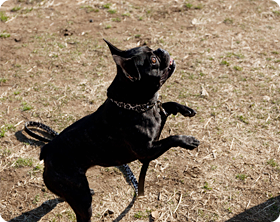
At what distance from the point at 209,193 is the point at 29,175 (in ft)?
10.2

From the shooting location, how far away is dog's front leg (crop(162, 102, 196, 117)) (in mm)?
4559

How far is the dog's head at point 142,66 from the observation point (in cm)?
367

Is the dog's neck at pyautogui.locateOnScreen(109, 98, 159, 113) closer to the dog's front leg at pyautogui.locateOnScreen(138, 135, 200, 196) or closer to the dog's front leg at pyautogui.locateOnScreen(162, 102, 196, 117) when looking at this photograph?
the dog's front leg at pyautogui.locateOnScreen(138, 135, 200, 196)

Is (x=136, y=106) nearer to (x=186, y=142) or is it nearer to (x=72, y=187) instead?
(x=186, y=142)

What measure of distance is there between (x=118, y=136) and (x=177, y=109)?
102 cm

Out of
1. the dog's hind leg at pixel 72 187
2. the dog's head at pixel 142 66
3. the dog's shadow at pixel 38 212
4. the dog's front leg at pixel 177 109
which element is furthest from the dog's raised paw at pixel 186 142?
the dog's shadow at pixel 38 212

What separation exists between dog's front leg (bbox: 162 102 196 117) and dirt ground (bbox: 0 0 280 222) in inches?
61.1

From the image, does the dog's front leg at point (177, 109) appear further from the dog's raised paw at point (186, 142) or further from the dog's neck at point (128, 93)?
the dog's neck at point (128, 93)

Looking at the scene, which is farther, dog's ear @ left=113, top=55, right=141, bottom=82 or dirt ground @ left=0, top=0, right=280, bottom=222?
dirt ground @ left=0, top=0, right=280, bottom=222

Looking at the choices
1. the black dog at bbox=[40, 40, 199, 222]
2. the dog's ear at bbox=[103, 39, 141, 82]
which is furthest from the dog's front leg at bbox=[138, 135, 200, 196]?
the dog's ear at bbox=[103, 39, 141, 82]

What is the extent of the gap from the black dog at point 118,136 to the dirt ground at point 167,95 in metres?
1.11

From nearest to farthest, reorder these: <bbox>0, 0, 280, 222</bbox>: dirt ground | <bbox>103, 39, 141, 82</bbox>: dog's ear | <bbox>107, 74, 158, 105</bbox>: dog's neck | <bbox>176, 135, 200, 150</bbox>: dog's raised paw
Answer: <bbox>103, 39, 141, 82</bbox>: dog's ear, <bbox>107, 74, 158, 105</bbox>: dog's neck, <bbox>176, 135, 200, 150</bbox>: dog's raised paw, <bbox>0, 0, 280, 222</bbox>: dirt ground

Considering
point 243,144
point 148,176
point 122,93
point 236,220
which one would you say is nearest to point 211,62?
point 243,144

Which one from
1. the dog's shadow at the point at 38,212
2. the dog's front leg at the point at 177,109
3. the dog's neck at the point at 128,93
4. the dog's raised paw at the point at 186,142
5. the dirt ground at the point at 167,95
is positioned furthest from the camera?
the dirt ground at the point at 167,95
